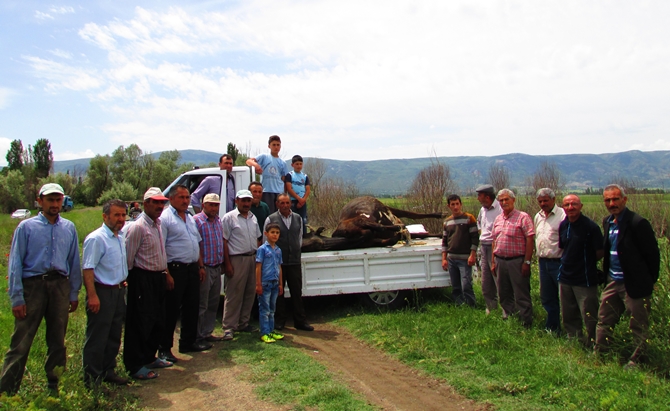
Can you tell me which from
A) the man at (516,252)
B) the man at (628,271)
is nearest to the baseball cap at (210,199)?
the man at (516,252)

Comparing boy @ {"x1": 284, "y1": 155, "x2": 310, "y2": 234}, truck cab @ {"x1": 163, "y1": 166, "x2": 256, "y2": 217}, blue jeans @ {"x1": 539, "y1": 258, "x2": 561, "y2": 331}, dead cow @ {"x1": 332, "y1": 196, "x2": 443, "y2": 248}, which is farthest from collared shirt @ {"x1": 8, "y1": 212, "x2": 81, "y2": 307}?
blue jeans @ {"x1": 539, "y1": 258, "x2": 561, "y2": 331}

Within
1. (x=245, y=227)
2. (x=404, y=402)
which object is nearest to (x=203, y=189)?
(x=245, y=227)

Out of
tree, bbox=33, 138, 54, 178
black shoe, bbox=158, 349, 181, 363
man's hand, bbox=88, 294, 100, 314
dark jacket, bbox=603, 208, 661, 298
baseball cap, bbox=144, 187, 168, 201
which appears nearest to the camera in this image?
man's hand, bbox=88, 294, 100, 314

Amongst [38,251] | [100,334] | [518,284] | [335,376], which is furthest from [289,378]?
[518,284]

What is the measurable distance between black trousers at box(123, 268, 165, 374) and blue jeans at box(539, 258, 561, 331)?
13.9ft

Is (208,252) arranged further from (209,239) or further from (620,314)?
(620,314)

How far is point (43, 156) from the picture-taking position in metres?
63.2

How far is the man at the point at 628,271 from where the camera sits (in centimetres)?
452

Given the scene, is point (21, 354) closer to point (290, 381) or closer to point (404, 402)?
point (290, 381)

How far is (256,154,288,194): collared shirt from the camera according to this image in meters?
7.37

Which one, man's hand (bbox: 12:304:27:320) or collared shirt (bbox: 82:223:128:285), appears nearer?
man's hand (bbox: 12:304:27:320)

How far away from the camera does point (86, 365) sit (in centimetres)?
431

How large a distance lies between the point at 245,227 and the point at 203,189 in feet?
4.03

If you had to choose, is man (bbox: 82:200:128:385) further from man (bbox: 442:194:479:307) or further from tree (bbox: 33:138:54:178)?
tree (bbox: 33:138:54:178)
